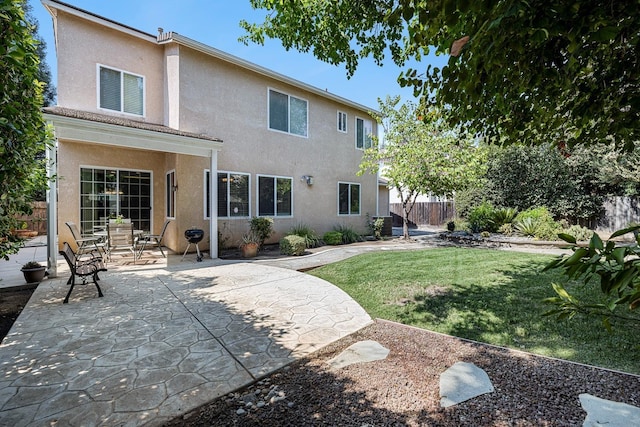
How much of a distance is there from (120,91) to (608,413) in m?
13.1

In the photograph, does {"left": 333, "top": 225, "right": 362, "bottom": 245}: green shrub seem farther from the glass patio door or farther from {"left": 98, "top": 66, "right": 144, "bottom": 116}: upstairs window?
{"left": 98, "top": 66, "right": 144, "bottom": 116}: upstairs window

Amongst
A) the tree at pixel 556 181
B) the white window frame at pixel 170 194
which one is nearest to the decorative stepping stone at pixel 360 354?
the white window frame at pixel 170 194

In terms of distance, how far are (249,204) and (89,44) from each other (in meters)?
6.99

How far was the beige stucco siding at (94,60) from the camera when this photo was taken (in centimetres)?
918

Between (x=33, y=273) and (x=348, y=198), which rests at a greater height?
(x=348, y=198)

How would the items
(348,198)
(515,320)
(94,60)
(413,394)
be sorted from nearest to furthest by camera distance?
(413,394) → (515,320) → (94,60) → (348,198)

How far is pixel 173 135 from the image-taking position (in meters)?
8.63

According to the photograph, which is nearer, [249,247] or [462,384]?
[462,384]

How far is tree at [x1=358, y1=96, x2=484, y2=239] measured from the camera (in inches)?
481

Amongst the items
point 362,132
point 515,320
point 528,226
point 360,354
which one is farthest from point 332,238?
point 360,354

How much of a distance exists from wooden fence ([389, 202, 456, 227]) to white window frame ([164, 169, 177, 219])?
19031 millimetres

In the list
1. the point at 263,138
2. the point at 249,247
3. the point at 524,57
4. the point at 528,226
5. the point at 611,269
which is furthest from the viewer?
the point at 528,226

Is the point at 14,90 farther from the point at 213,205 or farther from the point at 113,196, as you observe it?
the point at 113,196

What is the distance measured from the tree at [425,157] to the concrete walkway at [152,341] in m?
7.48
